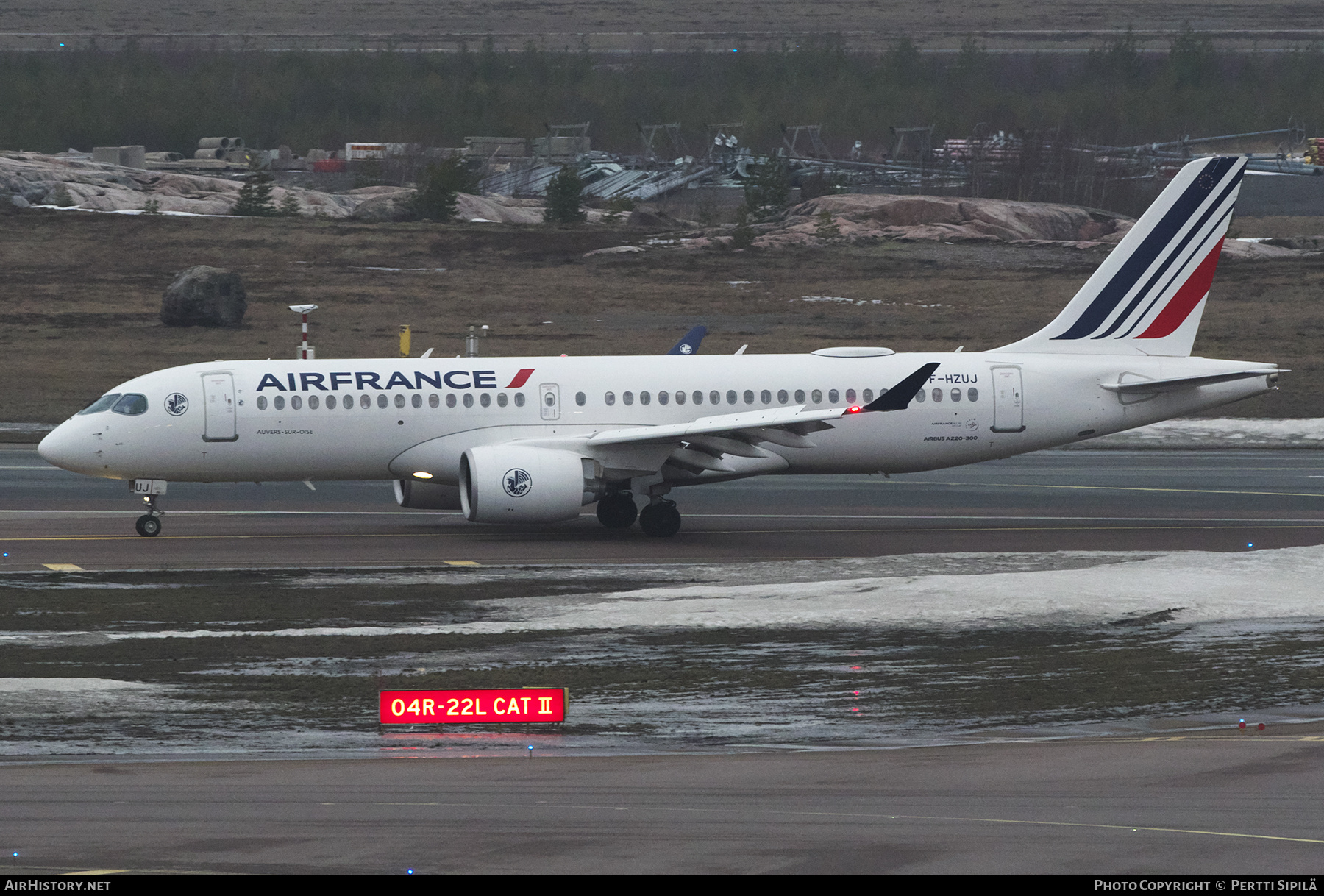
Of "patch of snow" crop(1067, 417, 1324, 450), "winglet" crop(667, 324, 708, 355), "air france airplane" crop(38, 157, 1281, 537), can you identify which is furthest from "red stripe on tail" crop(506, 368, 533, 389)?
"patch of snow" crop(1067, 417, 1324, 450)

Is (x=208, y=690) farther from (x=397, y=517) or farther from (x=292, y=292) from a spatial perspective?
(x=292, y=292)

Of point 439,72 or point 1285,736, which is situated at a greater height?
point 439,72

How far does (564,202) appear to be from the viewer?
8488 centimetres

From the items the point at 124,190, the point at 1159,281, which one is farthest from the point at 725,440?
the point at 124,190

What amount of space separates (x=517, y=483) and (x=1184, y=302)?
1472cm

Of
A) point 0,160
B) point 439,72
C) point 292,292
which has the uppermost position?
point 439,72

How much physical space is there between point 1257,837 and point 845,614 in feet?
34.6

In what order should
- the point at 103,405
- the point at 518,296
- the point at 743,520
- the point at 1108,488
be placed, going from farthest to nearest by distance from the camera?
1. the point at 518,296
2. the point at 1108,488
3. the point at 743,520
4. the point at 103,405

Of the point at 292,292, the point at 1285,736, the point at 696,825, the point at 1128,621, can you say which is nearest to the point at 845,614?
the point at 1128,621

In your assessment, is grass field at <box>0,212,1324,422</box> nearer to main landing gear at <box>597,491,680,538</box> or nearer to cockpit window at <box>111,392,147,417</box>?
cockpit window at <box>111,392,147,417</box>

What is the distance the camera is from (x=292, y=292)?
70375mm

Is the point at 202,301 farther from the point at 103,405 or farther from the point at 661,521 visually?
the point at 661,521
